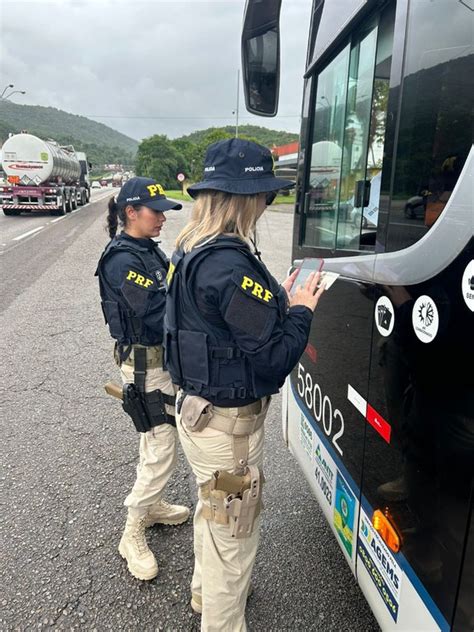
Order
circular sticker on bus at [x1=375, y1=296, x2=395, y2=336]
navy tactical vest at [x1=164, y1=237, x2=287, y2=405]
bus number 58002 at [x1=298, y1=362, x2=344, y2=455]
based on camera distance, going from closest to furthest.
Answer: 1. circular sticker on bus at [x1=375, y1=296, x2=395, y2=336]
2. navy tactical vest at [x1=164, y1=237, x2=287, y2=405]
3. bus number 58002 at [x1=298, y1=362, x2=344, y2=455]

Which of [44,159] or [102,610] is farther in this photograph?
[44,159]

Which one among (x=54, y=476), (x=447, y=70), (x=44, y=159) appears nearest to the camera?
(x=447, y=70)

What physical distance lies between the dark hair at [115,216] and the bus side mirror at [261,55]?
0.81 m

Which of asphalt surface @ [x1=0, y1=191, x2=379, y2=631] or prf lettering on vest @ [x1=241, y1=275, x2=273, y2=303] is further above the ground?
prf lettering on vest @ [x1=241, y1=275, x2=273, y2=303]

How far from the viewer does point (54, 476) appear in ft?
10.2

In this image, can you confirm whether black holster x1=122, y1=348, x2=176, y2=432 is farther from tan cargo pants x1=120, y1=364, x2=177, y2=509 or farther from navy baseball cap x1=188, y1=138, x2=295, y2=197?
navy baseball cap x1=188, y1=138, x2=295, y2=197

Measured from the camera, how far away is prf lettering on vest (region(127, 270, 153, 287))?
88.0 inches

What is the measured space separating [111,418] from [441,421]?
313 centimetres

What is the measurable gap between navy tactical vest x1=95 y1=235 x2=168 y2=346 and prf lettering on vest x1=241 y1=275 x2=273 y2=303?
95cm

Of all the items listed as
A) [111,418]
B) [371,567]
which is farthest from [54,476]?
[371,567]

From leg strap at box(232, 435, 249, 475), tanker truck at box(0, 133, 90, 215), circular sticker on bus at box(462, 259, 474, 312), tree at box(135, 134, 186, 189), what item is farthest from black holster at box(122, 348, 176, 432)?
tree at box(135, 134, 186, 189)

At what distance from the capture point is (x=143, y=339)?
234cm

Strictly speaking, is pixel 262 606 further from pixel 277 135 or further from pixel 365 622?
pixel 277 135

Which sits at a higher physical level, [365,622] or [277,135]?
[277,135]
